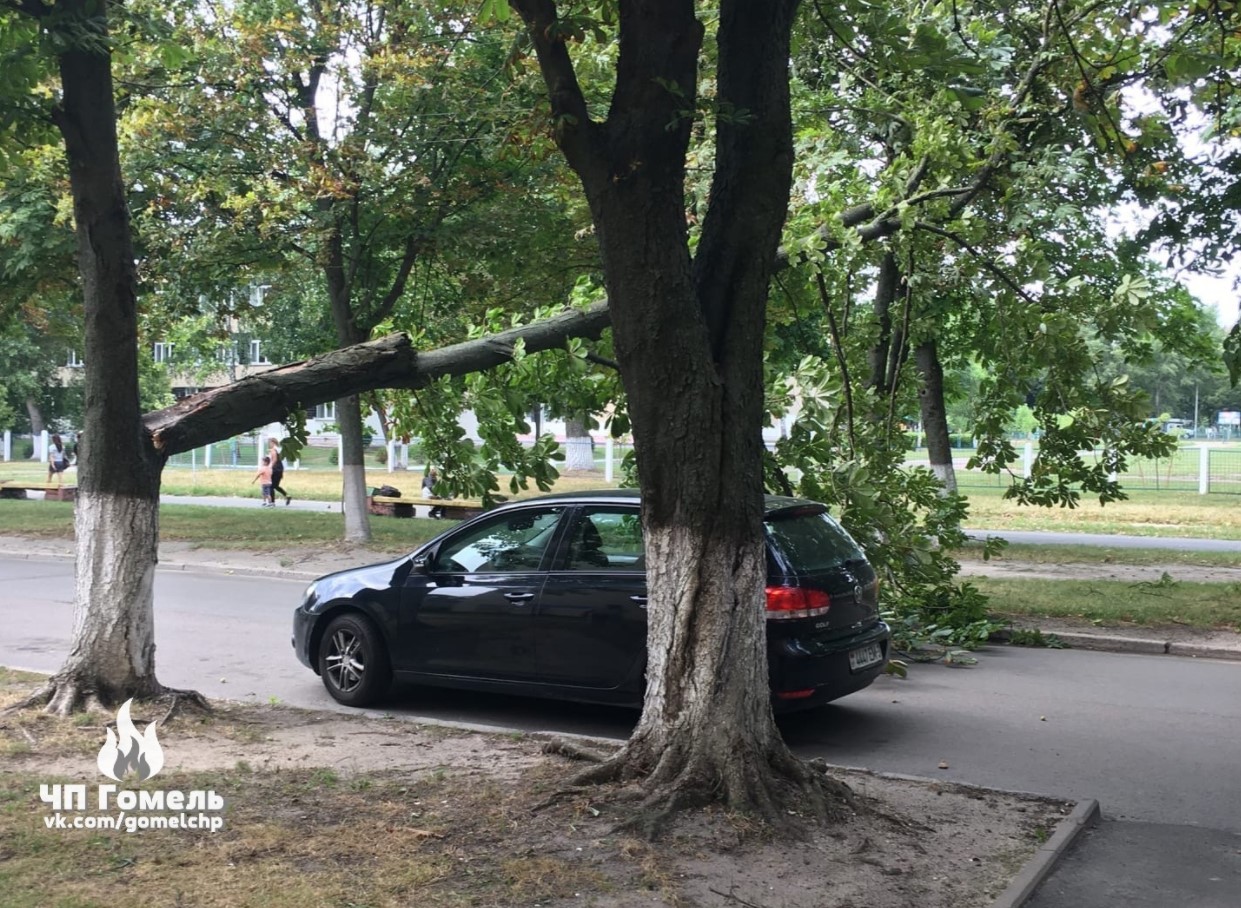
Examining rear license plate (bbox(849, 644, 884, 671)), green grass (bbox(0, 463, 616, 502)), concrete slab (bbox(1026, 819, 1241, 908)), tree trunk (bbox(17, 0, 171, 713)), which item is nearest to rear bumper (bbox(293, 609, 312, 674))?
tree trunk (bbox(17, 0, 171, 713))

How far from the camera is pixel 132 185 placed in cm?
1753

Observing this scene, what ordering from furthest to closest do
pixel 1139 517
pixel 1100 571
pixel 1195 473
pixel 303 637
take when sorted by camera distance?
pixel 1195 473 → pixel 1139 517 → pixel 1100 571 → pixel 303 637

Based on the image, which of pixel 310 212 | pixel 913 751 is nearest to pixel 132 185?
pixel 310 212

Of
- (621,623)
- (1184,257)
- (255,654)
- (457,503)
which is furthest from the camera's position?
(457,503)

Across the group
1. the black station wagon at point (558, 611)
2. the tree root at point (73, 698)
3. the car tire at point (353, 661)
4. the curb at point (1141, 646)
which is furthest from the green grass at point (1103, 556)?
the tree root at point (73, 698)

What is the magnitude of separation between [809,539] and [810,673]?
0.95 meters

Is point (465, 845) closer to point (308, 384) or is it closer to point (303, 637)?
point (308, 384)

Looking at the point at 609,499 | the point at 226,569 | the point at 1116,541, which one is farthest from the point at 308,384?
the point at 1116,541

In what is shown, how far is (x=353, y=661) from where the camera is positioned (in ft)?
28.4

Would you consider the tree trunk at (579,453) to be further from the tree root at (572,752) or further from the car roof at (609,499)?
the tree root at (572,752)

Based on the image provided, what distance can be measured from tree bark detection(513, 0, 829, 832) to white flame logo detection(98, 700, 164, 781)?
2263mm

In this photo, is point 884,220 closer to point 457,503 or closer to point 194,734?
point 194,734

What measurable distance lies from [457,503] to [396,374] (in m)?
17.6

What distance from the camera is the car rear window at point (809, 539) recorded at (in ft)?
24.7
